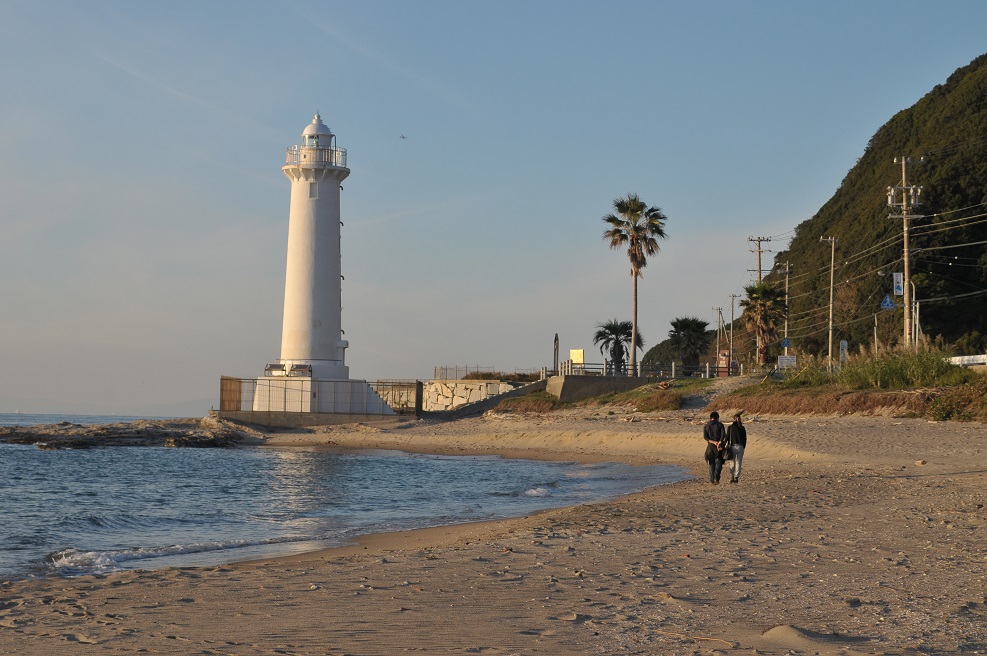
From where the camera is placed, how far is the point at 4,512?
18.3 m

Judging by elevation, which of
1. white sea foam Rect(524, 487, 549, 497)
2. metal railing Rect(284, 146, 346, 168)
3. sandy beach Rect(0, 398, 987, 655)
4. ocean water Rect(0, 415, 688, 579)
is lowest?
ocean water Rect(0, 415, 688, 579)

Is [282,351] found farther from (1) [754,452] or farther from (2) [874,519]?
(2) [874,519]

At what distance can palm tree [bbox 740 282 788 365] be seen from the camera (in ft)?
182

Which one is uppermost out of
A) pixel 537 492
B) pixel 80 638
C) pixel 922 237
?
pixel 922 237

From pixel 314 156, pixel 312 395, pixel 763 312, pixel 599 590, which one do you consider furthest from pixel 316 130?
pixel 599 590

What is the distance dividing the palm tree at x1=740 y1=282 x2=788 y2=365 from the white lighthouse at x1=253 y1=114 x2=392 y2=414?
23969mm

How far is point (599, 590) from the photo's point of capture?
805 centimetres

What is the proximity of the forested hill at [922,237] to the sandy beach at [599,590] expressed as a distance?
163 feet

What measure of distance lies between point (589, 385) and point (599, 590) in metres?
41.1

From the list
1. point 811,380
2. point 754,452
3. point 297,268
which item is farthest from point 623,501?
point 297,268

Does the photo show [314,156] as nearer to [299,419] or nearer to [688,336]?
[299,419]

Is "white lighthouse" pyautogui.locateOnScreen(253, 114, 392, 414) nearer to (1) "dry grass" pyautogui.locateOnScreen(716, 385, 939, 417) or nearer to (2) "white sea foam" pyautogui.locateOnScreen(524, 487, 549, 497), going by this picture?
(1) "dry grass" pyautogui.locateOnScreen(716, 385, 939, 417)

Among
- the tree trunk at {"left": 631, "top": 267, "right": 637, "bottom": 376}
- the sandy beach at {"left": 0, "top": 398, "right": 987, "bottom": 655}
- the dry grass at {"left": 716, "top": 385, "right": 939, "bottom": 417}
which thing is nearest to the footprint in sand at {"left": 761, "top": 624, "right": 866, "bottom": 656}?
the sandy beach at {"left": 0, "top": 398, "right": 987, "bottom": 655}

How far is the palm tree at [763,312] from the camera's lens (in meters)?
55.3
